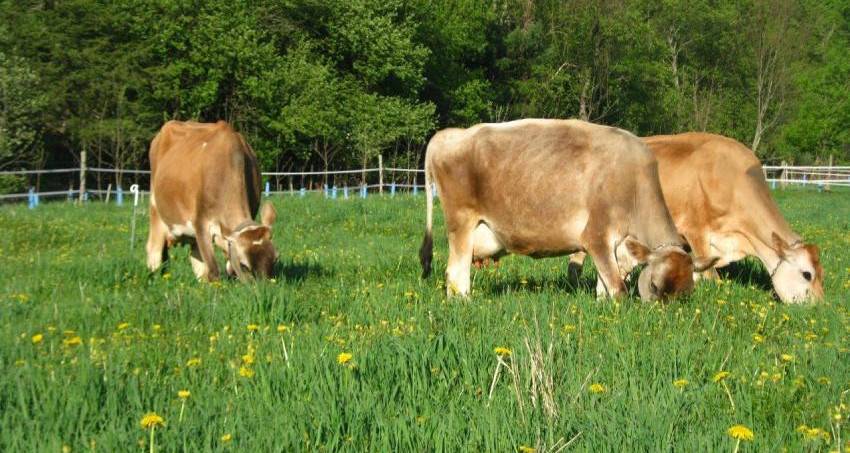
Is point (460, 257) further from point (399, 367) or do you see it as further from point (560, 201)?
point (399, 367)

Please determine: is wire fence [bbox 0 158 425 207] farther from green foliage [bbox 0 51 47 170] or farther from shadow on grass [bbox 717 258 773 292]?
shadow on grass [bbox 717 258 773 292]

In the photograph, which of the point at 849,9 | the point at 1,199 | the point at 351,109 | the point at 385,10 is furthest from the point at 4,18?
the point at 849,9

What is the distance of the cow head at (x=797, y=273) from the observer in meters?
9.36

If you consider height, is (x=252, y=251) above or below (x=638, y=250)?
below

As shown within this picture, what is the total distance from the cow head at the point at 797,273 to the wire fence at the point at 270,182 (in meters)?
21.0

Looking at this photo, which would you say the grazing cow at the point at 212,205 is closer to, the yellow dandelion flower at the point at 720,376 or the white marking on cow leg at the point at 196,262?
the white marking on cow leg at the point at 196,262

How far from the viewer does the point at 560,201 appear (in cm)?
848

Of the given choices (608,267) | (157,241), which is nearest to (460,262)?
(608,267)

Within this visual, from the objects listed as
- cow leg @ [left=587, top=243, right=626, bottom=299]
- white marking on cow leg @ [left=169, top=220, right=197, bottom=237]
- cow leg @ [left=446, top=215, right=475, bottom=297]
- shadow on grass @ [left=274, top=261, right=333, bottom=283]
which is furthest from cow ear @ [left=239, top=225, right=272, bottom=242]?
cow leg @ [left=587, top=243, right=626, bottom=299]

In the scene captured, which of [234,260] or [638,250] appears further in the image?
[234,260]

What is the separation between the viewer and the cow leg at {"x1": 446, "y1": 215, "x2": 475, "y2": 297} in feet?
29.1

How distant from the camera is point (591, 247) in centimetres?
827

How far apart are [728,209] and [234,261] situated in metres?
5.75

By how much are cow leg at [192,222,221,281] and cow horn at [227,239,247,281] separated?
179mm
